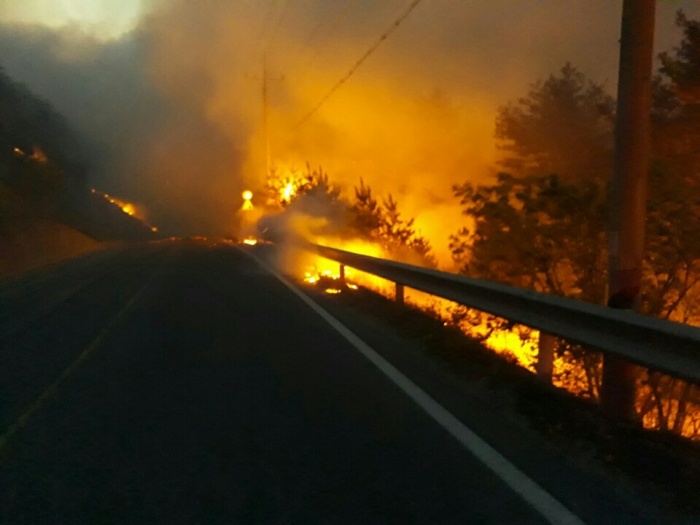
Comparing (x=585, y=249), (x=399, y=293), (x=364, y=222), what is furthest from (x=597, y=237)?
(x=364, y=222)

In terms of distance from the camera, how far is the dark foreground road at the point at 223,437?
5.94 meters

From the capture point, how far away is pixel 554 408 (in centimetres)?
840

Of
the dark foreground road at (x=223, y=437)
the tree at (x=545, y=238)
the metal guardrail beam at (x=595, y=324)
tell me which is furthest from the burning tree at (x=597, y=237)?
the dark foreground road at (x=223, y=437)

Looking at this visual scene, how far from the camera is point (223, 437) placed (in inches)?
301

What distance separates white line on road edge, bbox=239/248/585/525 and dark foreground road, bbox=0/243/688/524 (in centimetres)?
6

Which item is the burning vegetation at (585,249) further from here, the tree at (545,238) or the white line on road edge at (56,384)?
the white line on road edge at (56,384)

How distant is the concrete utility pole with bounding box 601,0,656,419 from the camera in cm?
893

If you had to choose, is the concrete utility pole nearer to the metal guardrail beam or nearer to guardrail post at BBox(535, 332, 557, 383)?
the metal guardrail beam

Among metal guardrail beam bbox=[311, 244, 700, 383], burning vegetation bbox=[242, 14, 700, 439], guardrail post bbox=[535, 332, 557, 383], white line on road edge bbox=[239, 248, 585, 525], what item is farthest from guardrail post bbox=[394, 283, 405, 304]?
guardrail post bbox=[535, 332, 557, 383]

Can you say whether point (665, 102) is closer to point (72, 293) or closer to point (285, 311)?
point (285, 311)

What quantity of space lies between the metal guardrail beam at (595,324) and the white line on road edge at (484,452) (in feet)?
4.59

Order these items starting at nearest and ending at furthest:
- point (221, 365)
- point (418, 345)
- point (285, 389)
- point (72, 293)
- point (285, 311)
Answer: point (285, 389)
point (221, 365)
point (418, 345)
point (285, 311)
point (72, 293)

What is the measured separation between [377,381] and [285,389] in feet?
3.33

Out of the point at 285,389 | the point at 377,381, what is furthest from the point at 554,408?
the point at 285,389
